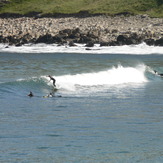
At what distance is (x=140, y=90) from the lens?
120 ft

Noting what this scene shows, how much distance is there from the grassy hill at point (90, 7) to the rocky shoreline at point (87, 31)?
321cm

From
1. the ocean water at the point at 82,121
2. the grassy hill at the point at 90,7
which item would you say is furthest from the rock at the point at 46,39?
the ocean water at the point at 82,121

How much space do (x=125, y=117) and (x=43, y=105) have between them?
522 centimetres

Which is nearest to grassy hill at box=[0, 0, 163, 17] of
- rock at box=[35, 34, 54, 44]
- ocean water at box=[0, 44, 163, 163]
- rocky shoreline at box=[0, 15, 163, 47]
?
rocky shoreline at box=[0, 15, 163, 47]

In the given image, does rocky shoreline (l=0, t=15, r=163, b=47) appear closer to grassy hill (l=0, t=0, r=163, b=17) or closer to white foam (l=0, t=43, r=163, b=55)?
white foam (l=0, t=43, r=163, b=55)

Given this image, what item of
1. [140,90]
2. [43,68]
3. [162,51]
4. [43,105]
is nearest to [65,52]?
[162,51]

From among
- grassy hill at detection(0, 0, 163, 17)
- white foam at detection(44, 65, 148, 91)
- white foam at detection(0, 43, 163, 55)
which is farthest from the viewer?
grassy hill at detection(0, 0, 163, 17)

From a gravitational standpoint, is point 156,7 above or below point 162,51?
above

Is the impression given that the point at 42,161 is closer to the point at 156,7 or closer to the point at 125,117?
the point at 125,117

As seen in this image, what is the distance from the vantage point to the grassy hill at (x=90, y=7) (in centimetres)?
10394

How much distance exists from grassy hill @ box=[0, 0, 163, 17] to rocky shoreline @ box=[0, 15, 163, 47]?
3212mm

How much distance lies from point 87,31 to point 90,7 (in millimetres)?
14807

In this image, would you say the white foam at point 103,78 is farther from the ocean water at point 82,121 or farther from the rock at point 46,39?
the rock at point 46,39

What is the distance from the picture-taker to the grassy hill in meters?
104
